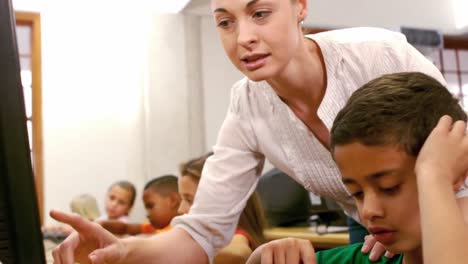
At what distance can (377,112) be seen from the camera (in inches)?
28.8

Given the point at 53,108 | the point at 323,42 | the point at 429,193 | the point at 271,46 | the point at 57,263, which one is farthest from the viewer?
the point at 53,108

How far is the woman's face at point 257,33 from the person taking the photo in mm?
901

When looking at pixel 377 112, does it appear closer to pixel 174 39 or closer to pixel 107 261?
pixel 107 261

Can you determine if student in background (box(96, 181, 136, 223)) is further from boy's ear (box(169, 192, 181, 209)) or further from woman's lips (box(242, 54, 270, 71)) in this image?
woman's lips (box(242, 54, 270, 71))

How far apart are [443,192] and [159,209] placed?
6.88 feet

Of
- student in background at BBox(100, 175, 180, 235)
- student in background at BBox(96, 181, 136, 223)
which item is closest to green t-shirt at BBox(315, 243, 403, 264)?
student in background at BBox(100, 175, 180, 235)

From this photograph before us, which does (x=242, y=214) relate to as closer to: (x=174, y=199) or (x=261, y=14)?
(x=174, y=199)

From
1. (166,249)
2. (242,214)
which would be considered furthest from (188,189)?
(166,249)

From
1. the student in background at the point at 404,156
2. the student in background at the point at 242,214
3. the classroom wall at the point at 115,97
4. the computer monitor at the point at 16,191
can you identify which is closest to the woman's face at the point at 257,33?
the student in background at the point at 404,156

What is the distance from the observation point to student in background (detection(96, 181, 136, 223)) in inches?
140

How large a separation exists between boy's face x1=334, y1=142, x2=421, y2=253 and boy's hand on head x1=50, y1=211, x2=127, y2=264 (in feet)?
1.15

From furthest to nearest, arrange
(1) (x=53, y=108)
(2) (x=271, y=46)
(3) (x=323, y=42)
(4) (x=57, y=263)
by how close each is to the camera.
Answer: (1) (x=53, y=108) → (3) (x=323, y=42) → (2) (x=271, y=46) → (4) (x=57, y=263)

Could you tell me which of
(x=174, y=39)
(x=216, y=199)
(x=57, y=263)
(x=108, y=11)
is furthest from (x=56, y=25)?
(x=57, y=263)

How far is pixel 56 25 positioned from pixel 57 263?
356 cm
